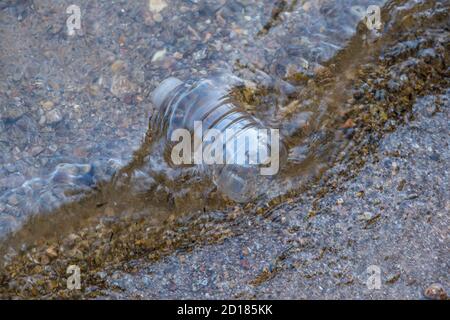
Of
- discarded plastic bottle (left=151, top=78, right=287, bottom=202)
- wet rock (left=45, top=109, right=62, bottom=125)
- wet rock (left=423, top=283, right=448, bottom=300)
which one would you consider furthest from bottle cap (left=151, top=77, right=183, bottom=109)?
wet rock (left=423, top=283, right=448, bottom=300)

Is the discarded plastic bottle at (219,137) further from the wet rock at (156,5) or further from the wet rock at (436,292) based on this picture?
the wet rock at (436,292)

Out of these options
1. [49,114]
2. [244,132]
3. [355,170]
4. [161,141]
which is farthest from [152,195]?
[355,170]

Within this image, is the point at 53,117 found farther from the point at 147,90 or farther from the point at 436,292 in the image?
the point at 436,292

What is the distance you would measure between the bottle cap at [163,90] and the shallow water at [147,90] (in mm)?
45

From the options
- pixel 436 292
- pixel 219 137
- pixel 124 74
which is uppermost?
pixel 124 74

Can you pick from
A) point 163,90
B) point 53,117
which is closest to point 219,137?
point 163,90

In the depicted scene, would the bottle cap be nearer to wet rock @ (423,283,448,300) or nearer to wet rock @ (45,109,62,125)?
wet rock @ (45,109,62,125)

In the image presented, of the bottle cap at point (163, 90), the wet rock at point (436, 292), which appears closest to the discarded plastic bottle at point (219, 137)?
the bottle cap at point (163, 90)

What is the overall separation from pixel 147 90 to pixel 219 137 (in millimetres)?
615

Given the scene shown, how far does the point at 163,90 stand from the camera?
3344 mm

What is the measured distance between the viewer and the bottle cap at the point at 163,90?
3314 millimetres

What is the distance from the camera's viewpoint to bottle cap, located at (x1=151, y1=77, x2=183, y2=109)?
3.31m

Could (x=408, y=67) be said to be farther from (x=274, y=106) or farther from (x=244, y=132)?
(x=244, y=132)
